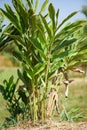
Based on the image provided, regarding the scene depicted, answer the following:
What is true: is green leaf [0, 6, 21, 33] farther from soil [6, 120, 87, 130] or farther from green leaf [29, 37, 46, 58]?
soil [6, 120, 87, 130]

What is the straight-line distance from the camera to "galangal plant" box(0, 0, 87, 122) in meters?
4.55

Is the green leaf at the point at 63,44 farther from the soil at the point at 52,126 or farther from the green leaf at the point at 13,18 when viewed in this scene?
the soil at the point at 52,126

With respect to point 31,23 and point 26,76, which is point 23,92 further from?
point 31,23

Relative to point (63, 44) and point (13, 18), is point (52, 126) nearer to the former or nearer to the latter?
point (63, 44)

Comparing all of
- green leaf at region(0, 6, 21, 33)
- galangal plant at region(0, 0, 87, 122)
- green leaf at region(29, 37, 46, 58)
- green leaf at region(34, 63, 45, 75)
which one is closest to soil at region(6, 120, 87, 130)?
galangal plant at region(0, 0, 87, 122)

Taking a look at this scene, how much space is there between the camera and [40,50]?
449 cm

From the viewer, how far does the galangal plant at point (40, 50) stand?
4547 mm

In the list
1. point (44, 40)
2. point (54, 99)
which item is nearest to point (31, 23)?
point (44, 40)

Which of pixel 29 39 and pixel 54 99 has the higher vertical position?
pixel 29 39

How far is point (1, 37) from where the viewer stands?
5281mm

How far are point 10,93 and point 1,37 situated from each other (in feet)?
2.39

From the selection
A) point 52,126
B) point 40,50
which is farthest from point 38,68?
point 52,126

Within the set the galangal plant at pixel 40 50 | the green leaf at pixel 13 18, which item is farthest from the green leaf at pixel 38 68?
the green leaf at pixel 13 18

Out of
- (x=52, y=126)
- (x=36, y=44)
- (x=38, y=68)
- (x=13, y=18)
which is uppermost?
(x=13, y=18)
